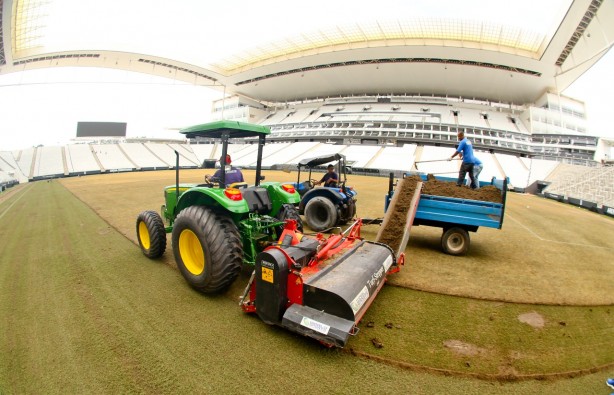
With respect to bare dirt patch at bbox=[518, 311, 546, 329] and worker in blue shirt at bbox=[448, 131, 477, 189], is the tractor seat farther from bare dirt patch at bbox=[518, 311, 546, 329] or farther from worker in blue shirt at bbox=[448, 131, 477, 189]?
worker in blue shirt at bbox=[448, 131, 477, 189]

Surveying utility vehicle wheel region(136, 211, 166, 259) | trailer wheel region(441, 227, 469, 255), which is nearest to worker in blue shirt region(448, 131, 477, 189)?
trailer wheel region(441, 227, 469, 255)

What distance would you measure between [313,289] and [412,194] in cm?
372

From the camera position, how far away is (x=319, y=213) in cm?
691

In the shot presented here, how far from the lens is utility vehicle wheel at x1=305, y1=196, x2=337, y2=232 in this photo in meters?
6.66

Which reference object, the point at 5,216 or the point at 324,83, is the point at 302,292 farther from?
the point at 324,83

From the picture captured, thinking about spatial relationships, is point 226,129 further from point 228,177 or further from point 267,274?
point 267,274

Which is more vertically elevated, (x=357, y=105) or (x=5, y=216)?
(x=357, y=105)

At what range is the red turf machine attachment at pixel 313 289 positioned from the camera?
2424mm

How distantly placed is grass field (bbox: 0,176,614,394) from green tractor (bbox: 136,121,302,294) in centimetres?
35

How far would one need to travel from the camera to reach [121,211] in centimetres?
873

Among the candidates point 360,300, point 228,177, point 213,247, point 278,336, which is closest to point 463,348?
point 360,300

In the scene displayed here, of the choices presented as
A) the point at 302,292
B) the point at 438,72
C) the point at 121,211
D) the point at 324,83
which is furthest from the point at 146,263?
the point at 324,83

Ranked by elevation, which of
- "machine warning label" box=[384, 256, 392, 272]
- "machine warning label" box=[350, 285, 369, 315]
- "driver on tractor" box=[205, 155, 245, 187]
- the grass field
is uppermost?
"driver on tractor" box=[205, 155, 245, 187]

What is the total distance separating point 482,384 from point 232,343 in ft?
6.97
